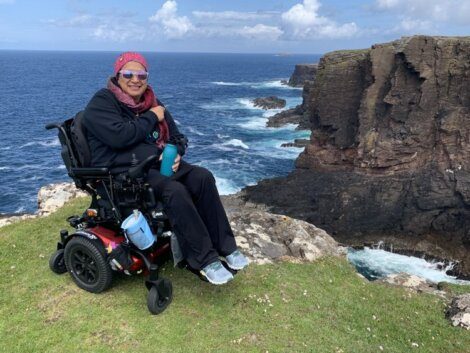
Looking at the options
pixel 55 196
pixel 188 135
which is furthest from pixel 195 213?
pixel 188 135

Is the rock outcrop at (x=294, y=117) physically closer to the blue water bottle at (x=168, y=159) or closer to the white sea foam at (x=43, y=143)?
the white sea foam at (x=43, y=143)

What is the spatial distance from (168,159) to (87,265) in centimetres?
275

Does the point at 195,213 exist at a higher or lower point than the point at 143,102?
lower

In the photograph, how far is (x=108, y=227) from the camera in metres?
8.20

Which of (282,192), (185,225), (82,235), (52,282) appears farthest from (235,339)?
(282,192)

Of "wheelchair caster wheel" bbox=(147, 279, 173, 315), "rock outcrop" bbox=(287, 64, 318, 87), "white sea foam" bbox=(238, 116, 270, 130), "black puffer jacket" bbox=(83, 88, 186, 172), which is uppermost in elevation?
"black puffer jacket" bbox=(83, 88, 186, 172)

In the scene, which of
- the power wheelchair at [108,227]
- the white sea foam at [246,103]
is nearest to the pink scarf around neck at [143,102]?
the power wheelchair at [108,227]

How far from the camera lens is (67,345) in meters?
6.99

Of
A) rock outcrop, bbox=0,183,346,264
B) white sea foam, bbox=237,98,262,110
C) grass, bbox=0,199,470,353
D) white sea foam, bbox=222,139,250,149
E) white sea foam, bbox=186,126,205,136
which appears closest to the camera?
grass, bbox=0,199,470,353

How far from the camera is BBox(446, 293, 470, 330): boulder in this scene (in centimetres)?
849

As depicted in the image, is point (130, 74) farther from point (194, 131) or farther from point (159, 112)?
point (194, 131)

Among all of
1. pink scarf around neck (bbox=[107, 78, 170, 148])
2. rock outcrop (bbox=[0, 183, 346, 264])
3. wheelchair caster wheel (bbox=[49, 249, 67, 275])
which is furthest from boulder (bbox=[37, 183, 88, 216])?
pink scarf around neck (bbox=[107, 78, 170, 148])

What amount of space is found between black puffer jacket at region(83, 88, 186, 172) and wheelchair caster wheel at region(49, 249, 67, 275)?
263cm

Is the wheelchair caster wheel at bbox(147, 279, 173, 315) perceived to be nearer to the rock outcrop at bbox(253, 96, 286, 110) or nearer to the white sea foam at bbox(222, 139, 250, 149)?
the white sea foam at bbox(222, 139, 250, 149)
